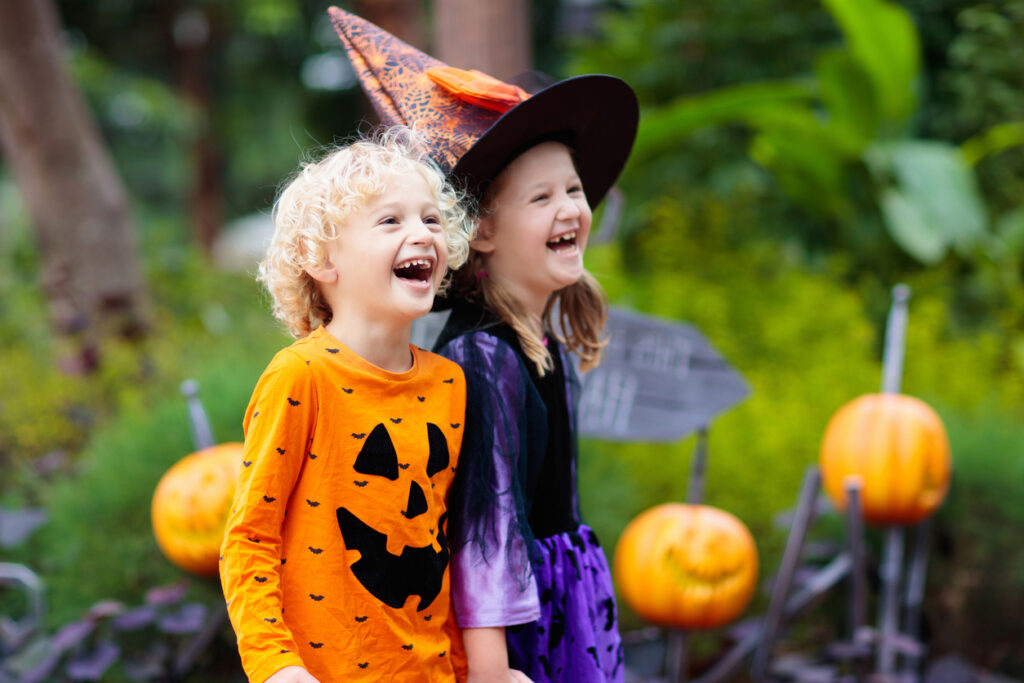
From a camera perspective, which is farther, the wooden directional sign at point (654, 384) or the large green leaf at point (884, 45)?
the large green leaf at point (884, 45)

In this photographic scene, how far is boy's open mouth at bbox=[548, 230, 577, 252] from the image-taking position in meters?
1.41

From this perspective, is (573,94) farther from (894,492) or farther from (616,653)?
(894,492)

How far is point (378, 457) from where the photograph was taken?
3.97 ft

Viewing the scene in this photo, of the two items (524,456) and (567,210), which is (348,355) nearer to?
(524,456)

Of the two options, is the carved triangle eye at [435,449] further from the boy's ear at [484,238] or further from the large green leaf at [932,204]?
the large green leaf at [932,204]

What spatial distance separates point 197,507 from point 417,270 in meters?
1.06

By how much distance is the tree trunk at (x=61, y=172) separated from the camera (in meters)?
4.30

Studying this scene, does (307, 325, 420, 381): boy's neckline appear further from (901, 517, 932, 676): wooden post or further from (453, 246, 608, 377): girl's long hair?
(901, 517, 932, 676): wooden post

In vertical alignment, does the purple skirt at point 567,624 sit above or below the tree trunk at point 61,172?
below

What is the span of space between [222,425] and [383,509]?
151cm

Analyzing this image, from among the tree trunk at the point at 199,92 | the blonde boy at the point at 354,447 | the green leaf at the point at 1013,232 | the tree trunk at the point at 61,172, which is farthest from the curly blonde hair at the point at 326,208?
the tree trunk at the point at 199,92

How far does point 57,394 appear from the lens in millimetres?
3865

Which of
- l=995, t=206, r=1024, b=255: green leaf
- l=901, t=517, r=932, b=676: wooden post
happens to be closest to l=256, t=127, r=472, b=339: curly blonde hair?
l=901, t=517, r=932, b=676: wooden post

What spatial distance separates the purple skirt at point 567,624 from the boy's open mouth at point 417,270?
0.47 m
